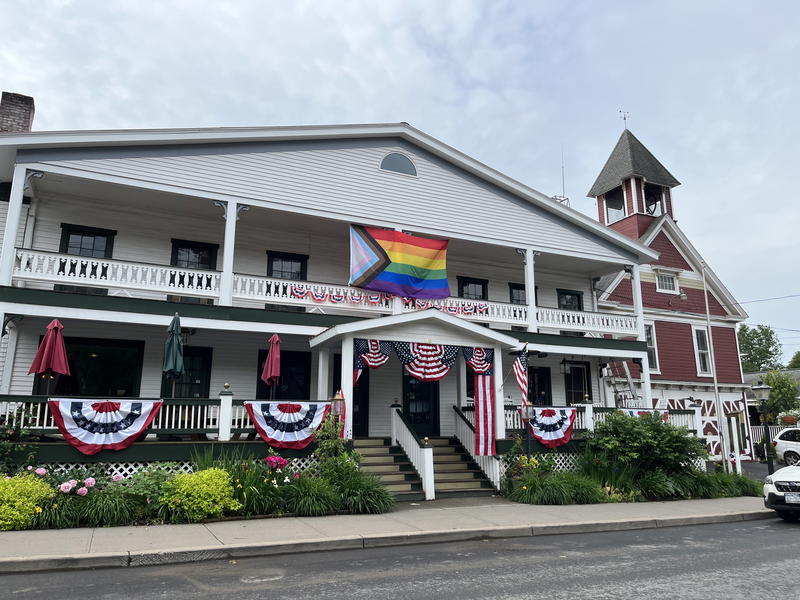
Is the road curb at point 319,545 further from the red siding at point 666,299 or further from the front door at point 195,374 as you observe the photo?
the red siding at point 666,299

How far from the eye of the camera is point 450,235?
18.3m

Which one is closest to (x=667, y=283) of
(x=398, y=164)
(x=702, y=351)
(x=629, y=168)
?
(x=702, y=351)

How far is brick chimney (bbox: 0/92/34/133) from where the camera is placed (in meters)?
17.0

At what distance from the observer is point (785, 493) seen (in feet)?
40.3

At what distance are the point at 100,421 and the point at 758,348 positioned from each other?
81.3 metres

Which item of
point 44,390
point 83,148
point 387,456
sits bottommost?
point 387,456

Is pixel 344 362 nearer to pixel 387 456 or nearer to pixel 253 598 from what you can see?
pixel 387 456

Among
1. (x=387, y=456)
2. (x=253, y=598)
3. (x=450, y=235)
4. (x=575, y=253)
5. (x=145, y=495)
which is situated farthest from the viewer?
(x=575, y=253)

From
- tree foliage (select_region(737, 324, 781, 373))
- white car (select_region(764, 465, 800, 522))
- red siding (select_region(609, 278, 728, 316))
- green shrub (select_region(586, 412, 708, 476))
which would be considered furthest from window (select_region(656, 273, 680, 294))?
tree foliage (select_region(737, 324, 781, 373))

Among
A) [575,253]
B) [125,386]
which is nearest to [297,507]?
[125,386]

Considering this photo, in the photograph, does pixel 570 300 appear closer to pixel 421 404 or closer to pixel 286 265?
pixel 421 404

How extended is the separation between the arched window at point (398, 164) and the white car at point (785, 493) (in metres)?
12.0

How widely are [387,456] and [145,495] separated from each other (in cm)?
642

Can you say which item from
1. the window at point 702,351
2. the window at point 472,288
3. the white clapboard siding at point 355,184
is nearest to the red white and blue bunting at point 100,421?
the white clapboard siding at point 355,184
